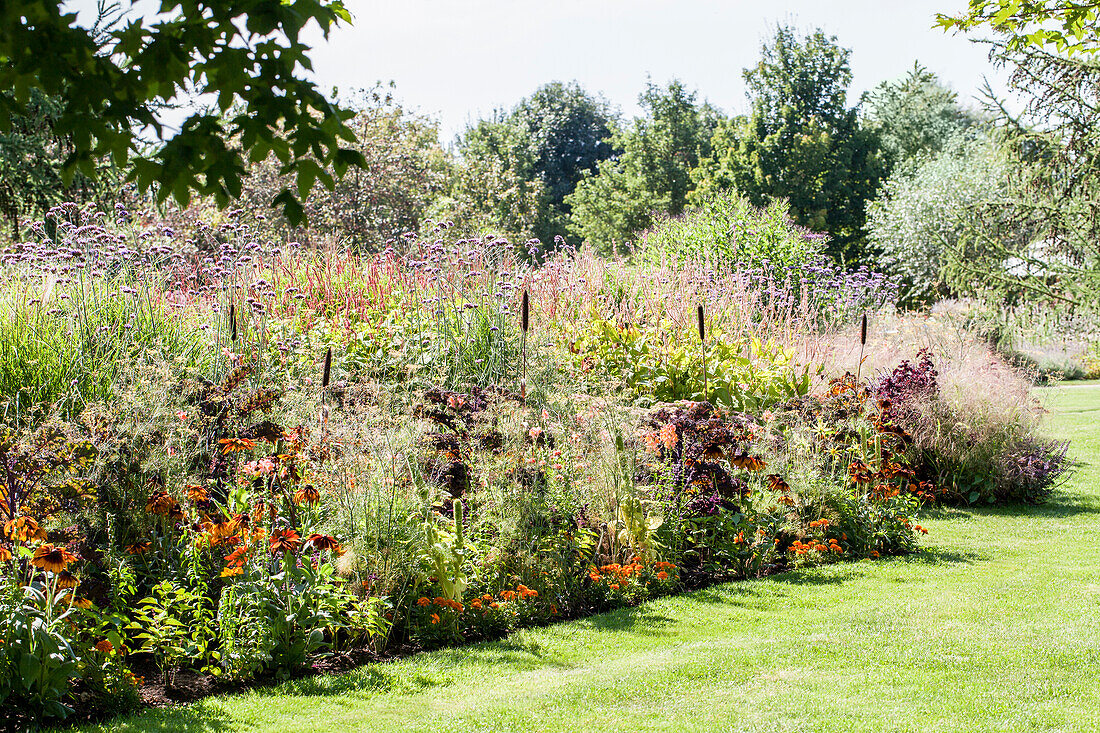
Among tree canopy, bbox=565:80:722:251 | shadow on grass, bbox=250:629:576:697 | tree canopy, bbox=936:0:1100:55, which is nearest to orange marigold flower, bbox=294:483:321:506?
shadow on grass, bbox=250:629:576:697

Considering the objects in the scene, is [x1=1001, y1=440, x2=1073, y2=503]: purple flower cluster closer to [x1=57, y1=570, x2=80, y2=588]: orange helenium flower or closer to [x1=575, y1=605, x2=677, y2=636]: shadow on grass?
[x1=575, y1=605, x2=677, y2=636]: shadow on grass

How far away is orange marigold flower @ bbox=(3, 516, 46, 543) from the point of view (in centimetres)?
338

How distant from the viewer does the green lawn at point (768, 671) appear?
3.34 metres

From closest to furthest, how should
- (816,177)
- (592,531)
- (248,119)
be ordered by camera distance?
(248,119) < (592,531) < (816,177)

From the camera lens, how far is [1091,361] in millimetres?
23969

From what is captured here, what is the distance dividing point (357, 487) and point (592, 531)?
1.55 meters

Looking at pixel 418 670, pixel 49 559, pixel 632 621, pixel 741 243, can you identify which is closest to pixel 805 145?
pixel 741 243

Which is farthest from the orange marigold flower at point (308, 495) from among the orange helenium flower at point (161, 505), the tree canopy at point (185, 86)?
the tree canopy at point (185, 86)

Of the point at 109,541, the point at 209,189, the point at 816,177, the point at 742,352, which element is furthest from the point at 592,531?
the point at 816,177

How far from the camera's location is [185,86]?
2.48m

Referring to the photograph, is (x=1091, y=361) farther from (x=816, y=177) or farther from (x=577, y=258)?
(x=577, y=258)

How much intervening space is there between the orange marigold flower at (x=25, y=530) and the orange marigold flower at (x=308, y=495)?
1122 millimetres

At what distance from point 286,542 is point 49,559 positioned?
90 cm

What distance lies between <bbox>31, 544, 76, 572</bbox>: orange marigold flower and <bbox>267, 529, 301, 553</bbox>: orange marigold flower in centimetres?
81
